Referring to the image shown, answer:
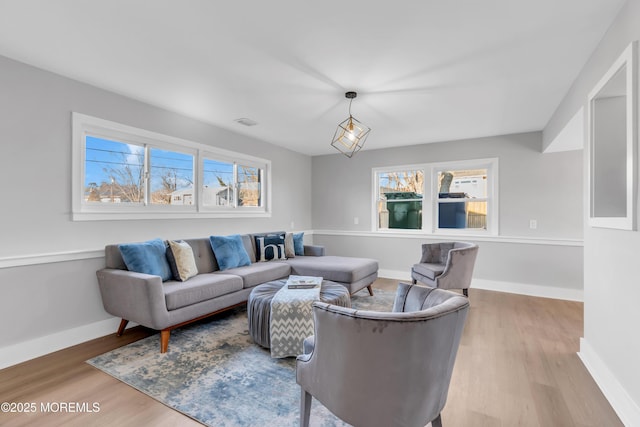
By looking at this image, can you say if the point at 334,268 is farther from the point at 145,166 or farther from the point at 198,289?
the point at 145,166

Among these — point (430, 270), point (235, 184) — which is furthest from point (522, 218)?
point (235, 184)

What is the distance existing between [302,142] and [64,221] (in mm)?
3425

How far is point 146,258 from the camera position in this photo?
9.36 feet

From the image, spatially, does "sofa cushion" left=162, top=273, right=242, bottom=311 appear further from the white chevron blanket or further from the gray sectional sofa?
the white chevron blanket

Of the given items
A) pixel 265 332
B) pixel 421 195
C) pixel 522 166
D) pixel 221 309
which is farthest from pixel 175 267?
pixel 522 166

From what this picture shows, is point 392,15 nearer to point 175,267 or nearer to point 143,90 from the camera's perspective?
point 143,90

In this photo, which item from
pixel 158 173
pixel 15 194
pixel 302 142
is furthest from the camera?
pixel 302 142

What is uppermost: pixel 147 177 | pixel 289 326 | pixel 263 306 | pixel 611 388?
pixel 147 177

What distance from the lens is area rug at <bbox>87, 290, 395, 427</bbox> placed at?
69.2 inches

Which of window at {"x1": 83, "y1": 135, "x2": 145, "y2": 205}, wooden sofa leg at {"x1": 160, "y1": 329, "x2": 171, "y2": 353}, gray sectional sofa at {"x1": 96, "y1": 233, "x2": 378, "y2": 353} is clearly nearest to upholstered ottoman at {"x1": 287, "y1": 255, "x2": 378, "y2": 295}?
gray sectional sofa at {"x1": 96, "y1": 233, "x2": 378, "y2": 353}

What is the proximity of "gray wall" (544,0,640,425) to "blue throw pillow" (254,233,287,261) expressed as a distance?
3.44 meters

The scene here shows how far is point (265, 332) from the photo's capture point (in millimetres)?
2525

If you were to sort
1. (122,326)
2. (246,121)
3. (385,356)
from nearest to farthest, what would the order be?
(385,356) < (122,326) < (246,121)

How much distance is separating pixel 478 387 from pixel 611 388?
2.53 feet
